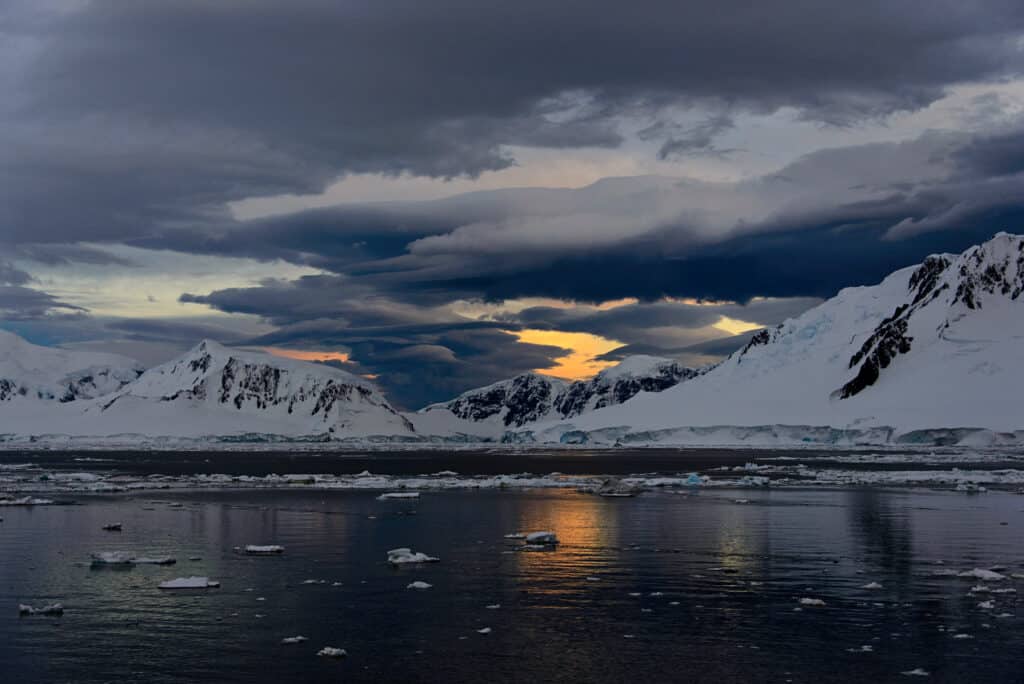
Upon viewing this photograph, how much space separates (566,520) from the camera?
4319 centimetres

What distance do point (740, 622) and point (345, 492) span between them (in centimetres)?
4143

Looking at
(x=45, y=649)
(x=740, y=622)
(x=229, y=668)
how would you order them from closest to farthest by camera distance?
(x=229, y=668) → (x=45, y=649) → (x=740, y=622)

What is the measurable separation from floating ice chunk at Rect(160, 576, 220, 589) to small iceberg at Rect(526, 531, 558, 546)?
11.9m

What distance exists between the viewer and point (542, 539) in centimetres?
3512

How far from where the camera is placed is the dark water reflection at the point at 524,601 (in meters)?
18.5

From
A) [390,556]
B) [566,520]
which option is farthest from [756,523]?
[390,556]

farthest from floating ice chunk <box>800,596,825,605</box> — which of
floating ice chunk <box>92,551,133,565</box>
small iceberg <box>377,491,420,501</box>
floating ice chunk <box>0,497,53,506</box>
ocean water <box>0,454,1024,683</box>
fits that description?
floating ice chunk <box>0,497,53,506</box>

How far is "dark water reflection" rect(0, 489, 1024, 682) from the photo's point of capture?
18.5 meters

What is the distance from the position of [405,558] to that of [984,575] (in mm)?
15749

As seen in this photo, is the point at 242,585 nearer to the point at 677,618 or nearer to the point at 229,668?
the point at 229,668

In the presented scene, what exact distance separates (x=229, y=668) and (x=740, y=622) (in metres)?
10.4

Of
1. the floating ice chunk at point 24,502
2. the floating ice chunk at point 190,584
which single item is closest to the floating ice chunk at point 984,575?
the floating ice chunk at point 190,584

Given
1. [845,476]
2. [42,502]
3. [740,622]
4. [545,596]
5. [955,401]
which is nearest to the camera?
[740,622]

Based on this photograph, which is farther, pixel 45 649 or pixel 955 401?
pixel 955 401
